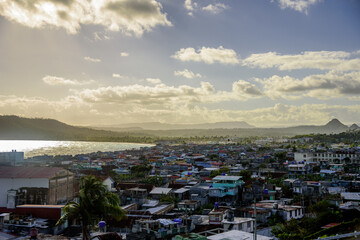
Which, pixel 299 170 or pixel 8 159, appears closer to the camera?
pixel 8 159

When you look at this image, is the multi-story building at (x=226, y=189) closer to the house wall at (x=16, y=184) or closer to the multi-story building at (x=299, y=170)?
the house wall at (x=16, y=184)

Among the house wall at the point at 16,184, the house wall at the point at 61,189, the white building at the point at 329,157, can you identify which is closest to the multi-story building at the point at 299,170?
the white building at the point at 329,157

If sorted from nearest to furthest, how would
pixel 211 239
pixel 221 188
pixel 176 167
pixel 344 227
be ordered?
pixel 211 239
pixel 344 227
pixel 221 188
pixel 176 167

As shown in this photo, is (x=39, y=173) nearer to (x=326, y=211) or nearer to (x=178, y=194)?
(x=178, y=194)

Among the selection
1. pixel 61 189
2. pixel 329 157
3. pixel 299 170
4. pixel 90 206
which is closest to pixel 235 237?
pixel 90 206

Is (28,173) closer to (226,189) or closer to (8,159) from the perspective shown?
(8,159)

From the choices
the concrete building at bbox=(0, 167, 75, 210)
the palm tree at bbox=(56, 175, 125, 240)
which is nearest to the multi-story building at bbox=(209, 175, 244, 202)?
the concrete building at bbox=(0, 167, 75, 210)

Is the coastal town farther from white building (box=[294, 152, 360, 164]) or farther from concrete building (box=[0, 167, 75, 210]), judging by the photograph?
white building (box=[294, 152, 360, 164])

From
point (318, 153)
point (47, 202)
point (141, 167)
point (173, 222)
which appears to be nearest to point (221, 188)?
point (173, 222)
